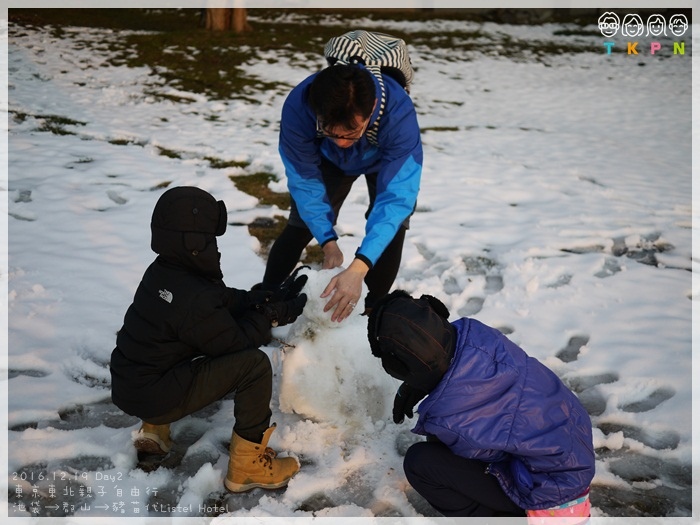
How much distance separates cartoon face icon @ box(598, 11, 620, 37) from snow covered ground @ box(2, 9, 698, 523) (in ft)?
22.4

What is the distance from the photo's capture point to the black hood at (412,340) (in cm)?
193

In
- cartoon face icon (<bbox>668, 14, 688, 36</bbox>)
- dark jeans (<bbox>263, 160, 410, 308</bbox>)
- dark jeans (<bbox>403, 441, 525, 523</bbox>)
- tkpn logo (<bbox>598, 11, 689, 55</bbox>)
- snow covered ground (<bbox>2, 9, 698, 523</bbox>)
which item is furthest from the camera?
cartoon face icon (<bbox>668, 14, 688, 36</bbox>)

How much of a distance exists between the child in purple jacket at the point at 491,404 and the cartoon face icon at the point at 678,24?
14622 millimetres

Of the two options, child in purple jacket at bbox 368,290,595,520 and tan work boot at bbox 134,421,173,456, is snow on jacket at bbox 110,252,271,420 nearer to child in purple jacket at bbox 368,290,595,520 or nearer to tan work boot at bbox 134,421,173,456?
tan work boot at bbox 134,421,173,456

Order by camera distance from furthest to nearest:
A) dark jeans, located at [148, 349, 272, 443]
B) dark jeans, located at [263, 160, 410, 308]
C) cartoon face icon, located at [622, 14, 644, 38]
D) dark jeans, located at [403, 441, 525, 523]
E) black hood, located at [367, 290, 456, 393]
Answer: cartoon face icon, located at [622, 14, 644, 38] < dark jeans, located at [263, 160, 410, 308] < dark jeans, located at [148, 349, 272, 443] < dark jeans, located at [403, 441, 525, 523] < black hood, located at [367, 290, 456, 393]

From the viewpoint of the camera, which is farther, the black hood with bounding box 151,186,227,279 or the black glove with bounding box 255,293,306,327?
the black glove with bounding box 255,293,306,327

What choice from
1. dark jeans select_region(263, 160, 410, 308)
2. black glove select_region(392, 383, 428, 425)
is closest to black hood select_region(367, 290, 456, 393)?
black glove select_region(392, 383, 428, 425)

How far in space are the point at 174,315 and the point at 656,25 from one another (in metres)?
16.4

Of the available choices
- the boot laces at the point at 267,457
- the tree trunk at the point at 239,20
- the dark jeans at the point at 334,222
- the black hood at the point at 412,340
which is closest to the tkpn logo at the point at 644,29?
the tree trunk at the point at 239,20

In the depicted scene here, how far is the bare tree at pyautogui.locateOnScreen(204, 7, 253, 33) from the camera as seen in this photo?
11969mm

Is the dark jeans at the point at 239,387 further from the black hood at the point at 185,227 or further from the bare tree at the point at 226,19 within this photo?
the bare tree at the point at 226,19

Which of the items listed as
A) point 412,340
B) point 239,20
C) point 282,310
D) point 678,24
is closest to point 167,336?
point 282,310

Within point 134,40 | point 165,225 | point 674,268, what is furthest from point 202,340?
point 134,40

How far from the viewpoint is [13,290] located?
3.35 metres
